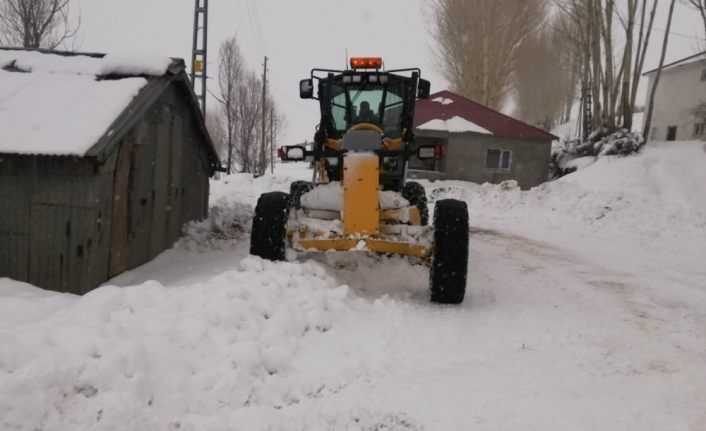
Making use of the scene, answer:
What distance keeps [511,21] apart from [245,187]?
20789 mm

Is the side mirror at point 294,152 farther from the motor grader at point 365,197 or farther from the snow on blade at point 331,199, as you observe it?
the snow on blade at point 331,199

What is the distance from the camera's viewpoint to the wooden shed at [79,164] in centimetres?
644

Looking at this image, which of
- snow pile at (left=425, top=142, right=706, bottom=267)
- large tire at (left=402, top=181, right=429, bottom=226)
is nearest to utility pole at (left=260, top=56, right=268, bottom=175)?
snow pile at (left=425, top=142, right=706, bottom=267)

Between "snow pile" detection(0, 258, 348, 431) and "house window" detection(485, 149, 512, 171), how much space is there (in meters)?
20.4

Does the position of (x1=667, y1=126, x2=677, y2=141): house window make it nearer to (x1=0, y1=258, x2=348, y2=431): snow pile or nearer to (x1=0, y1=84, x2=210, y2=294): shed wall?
(x1=0, y1=84, x2=210, y2=294): shed wall

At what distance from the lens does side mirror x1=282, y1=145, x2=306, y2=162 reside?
669 cm

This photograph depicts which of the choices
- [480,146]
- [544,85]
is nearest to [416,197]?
[480,146]

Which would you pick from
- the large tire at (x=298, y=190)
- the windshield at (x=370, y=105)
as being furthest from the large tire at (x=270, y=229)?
the windshield at (x=370, y=105)

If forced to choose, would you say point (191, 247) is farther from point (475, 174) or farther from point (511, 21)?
point (511, 21)

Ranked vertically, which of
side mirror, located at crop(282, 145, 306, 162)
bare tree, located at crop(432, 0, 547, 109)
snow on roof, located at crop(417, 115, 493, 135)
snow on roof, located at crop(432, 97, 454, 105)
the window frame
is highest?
bare tree, located at crop(432, 0, 547, 109)

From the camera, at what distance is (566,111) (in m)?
57.9

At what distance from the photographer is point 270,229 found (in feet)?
19.6

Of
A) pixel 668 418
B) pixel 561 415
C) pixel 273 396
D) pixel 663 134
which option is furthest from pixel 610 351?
pixel 663 134

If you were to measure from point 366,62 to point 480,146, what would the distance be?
17791 mm
